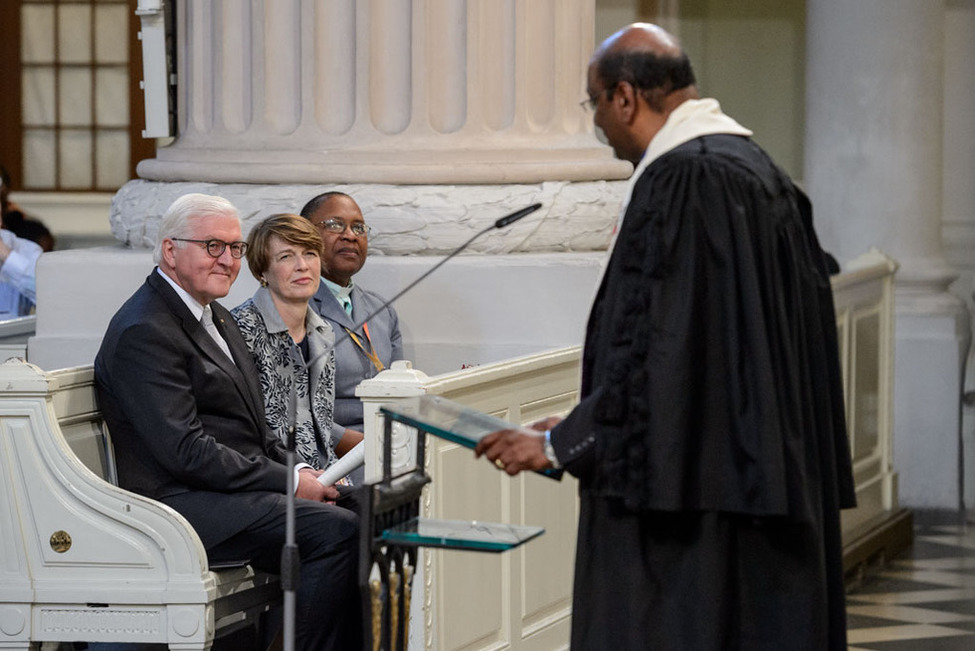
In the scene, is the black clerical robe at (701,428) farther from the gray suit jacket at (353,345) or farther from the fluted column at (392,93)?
the fluted column at (392,93)

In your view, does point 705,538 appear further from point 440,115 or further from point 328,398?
point 440,115

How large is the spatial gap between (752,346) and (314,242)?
253cm

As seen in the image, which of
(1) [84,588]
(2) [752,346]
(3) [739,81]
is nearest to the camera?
(2) [752,346]

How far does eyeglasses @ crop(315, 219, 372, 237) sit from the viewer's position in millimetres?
A: 5891

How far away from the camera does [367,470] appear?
15.4 ft

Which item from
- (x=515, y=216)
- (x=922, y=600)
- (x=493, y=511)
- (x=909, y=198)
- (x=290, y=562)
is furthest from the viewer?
(x=909, y=198)

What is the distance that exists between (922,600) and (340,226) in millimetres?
3185

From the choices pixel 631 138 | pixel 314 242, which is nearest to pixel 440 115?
pixel 314 242

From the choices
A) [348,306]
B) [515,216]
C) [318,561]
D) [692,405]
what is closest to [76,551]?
[318,561]

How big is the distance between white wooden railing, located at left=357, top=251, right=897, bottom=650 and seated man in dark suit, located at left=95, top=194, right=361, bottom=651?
271 mm

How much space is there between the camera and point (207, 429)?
15.7 feet

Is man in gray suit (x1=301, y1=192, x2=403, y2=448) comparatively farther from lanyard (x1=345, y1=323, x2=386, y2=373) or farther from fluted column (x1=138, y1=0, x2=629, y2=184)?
fluted column (x1=138, y1=0, x2=629, y2=184)

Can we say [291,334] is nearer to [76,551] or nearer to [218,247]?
[218,247]

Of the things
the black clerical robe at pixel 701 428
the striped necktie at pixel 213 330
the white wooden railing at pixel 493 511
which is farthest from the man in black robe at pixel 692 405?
the striped necktie at pixel 213 330
